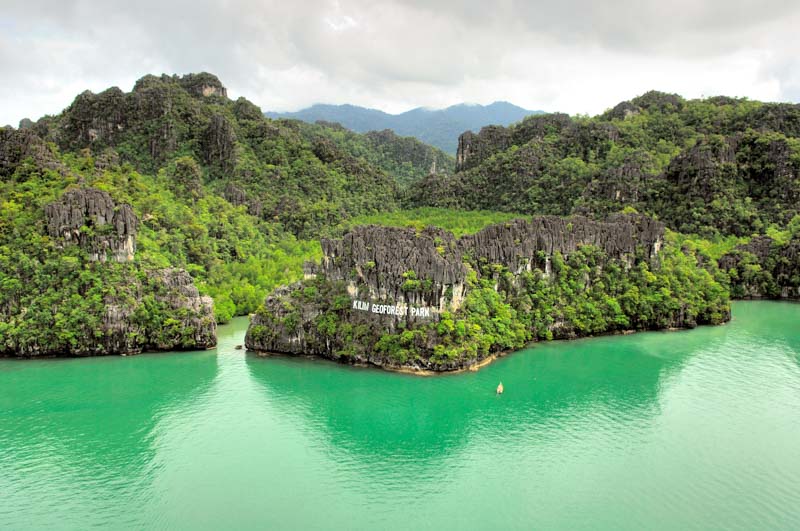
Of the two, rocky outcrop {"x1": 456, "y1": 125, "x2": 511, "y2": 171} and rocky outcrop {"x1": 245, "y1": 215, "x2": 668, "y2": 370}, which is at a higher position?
rocky outcrop {"x1": 456, "y1": 125, "x2": 511, "y2": 171}

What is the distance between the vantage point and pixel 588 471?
21.1 meters

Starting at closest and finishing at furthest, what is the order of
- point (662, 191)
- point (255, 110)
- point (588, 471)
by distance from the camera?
point (588, 471), point (662, 191), point (255, 110)

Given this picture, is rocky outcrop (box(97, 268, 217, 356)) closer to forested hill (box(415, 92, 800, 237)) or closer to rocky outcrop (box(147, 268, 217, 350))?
rocky outcrop (box(147, 268, 217, 350))

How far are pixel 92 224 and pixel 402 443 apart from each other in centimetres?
2326

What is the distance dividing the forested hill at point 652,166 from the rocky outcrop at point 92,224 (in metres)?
47.1

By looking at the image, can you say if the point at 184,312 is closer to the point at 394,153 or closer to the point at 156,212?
the point at 156,212

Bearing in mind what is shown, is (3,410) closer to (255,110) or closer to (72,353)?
(72,353)

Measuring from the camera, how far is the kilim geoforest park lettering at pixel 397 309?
29906mm

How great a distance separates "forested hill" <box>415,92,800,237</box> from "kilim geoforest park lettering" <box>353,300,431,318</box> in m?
39.6

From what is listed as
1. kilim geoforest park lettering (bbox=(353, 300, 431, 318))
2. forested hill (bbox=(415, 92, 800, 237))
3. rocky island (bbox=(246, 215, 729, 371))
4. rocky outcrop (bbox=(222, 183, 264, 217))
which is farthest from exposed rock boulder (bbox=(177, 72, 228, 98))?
kilim geoforest park lettering (bbox=(353, 300, 431, 318))

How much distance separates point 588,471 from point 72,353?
Result: 27.6 m

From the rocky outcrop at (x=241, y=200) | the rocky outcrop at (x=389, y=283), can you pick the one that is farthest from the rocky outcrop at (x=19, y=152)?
the rocky outcrop at (x=389, y=283)

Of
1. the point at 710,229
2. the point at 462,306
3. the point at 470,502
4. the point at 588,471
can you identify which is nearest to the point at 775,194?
the point at 710,229

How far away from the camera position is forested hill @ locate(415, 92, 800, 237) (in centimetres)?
5950
